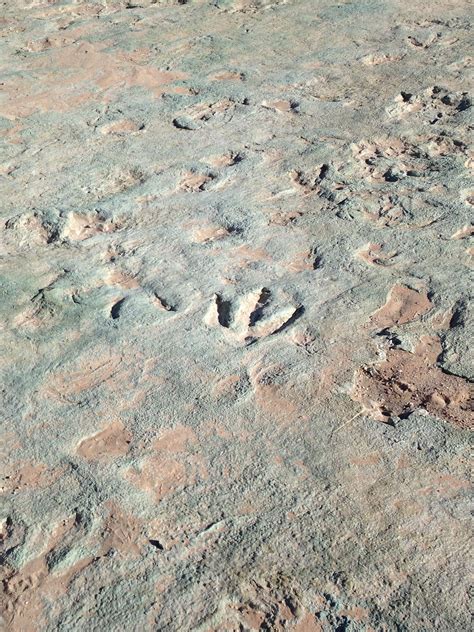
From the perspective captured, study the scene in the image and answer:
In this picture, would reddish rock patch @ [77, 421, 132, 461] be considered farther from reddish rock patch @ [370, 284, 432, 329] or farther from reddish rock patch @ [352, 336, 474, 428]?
reddish rock patch @ [370, 284, 432, 329]

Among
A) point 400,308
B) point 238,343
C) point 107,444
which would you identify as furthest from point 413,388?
point 107,444

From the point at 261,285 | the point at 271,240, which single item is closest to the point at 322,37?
the point at 271,240

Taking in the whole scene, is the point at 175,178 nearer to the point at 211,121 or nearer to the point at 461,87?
the point at 211,121

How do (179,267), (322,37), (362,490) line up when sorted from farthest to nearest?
(322,37) → (179,267) → (362,490)

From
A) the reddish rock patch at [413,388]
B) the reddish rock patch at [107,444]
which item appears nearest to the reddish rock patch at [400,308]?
the reddish rock patch at [413,388]

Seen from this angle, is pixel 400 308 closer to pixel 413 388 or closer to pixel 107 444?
pixel 413 388

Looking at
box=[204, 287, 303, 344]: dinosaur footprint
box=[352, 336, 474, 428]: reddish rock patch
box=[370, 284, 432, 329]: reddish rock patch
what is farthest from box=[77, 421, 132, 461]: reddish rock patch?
box=[370, 284, 432, 329]: reddish rock patch
